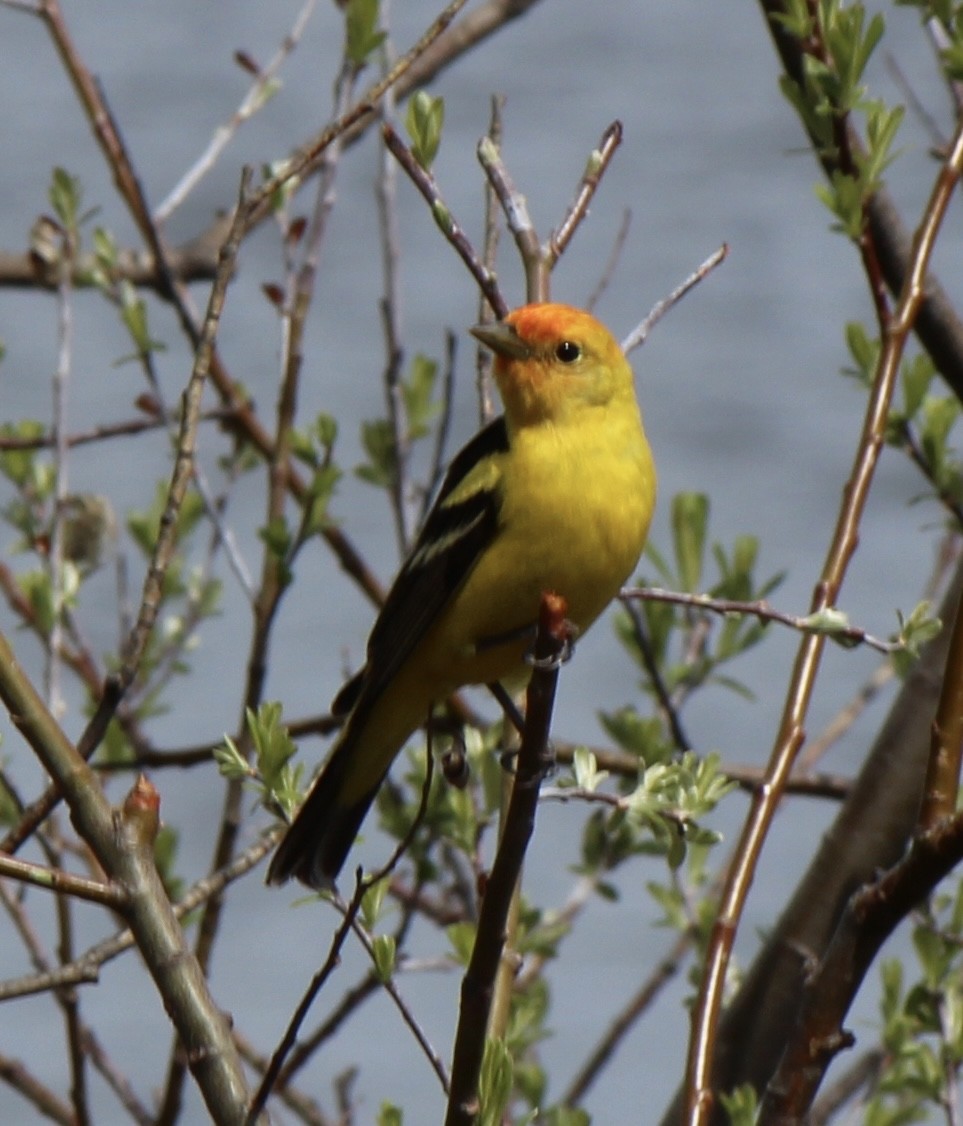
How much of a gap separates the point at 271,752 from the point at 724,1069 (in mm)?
1263

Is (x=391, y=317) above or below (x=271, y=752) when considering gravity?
above

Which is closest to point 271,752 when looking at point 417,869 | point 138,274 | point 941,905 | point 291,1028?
point 291,1028

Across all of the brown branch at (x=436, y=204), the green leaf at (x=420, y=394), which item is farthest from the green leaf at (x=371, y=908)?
the green leaf at (x=420, y=394)

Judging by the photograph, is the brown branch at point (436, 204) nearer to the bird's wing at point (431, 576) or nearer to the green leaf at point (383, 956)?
the bird's wing at point (431, 576)

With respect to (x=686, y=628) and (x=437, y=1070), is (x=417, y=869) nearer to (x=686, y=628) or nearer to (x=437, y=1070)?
(x=686, y=628)

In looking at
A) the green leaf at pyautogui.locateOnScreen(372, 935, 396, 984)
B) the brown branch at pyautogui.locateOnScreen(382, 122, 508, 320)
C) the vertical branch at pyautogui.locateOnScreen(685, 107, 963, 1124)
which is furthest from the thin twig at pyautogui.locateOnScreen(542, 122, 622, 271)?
the green leaf at pyautogui.locateOnScreen(372, 935, 396, 984)

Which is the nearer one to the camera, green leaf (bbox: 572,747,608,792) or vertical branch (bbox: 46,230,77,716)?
green leaf (bbox: 572,747,608,792)

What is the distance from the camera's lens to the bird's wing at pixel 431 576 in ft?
10.1

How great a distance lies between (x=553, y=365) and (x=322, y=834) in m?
0.94

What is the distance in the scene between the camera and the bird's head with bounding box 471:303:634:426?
3.24 metres

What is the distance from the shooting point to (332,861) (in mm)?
3143

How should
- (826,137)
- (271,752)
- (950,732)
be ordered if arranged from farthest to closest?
(826,137)
(271,752)
(950,732)

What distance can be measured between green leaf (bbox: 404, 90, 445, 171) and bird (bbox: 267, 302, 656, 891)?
0.40m

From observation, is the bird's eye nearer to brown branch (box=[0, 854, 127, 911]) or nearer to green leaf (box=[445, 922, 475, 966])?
green leaf (box=[445, 922, 475, 966])
